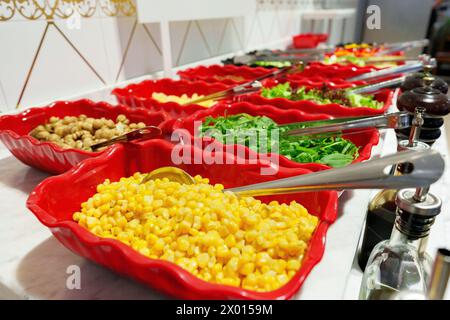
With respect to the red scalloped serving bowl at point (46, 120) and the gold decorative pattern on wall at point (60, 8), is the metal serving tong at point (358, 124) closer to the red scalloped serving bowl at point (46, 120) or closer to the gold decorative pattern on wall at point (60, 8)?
the red scalloped serving bowl at point (46, 120)

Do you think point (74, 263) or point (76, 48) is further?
point (76, 48)

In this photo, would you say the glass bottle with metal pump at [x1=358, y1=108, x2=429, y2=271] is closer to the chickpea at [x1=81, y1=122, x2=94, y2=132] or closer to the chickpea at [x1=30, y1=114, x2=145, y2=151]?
the chickpea at [x1=30, y1=114, x2=145, y2=151]

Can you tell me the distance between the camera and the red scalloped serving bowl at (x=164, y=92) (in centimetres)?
114

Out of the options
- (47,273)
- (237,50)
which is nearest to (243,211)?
(47,273)

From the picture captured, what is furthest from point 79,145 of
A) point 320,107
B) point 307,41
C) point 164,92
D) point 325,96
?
point 307,41

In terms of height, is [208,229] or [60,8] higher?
[60,8]

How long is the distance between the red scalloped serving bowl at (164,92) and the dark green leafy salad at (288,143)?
0.19m

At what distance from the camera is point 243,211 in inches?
23.0

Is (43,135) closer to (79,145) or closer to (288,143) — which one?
(79,145)

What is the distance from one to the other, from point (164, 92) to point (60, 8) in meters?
0.49

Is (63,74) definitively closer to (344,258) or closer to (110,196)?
(110,196)

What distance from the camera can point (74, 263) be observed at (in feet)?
1.97

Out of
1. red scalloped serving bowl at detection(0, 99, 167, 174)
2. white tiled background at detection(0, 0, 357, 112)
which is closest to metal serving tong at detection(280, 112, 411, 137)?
red scalloped serving bowl at detection(0, 99, 167, 174)
